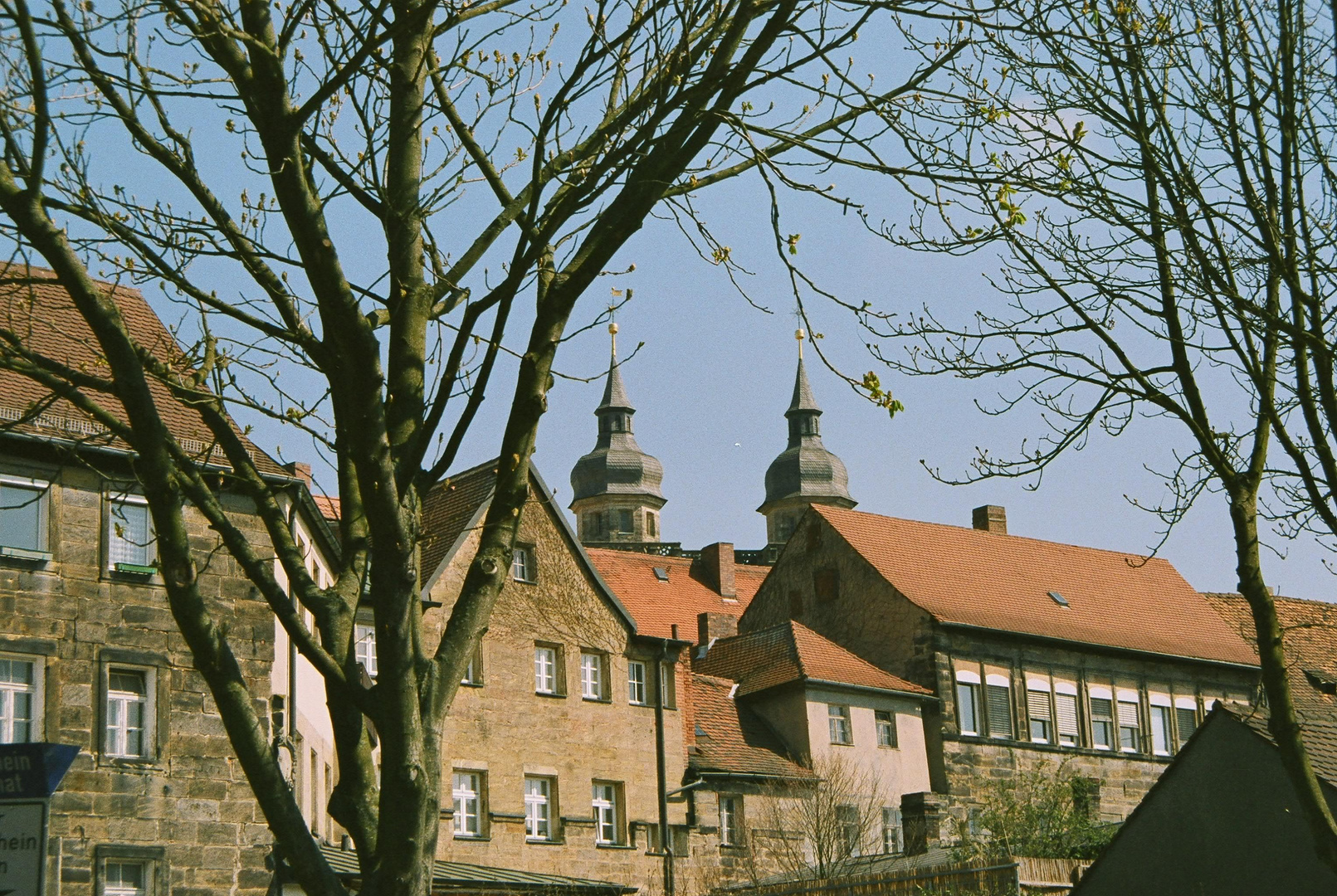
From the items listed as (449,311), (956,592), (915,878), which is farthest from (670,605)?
(449,311)

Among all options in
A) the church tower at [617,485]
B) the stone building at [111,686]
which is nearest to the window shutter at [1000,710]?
the stone building at [111,686]

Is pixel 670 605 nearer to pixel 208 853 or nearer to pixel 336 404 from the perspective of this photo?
pixel 208 853

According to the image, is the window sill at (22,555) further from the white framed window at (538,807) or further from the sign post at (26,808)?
the sign post at (26,808)

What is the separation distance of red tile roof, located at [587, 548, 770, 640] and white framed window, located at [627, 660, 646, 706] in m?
12.8

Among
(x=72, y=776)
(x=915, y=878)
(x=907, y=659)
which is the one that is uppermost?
(x=907, y=659)

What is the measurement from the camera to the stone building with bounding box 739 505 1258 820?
142ft

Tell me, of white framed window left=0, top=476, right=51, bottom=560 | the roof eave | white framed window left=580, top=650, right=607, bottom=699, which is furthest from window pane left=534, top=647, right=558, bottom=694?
white framed window left=0, top=476, right=51, bottom=560

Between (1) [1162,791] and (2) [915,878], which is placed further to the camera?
(2) [915,878]

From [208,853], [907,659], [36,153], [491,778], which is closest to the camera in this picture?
[36,153]

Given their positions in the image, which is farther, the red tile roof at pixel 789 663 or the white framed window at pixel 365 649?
the red tile roof at pixel 789 663

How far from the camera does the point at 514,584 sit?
114 ft

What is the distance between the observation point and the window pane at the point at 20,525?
77.3 feet

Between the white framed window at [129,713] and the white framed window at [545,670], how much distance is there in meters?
11.2

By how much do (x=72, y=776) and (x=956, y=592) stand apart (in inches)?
1060
